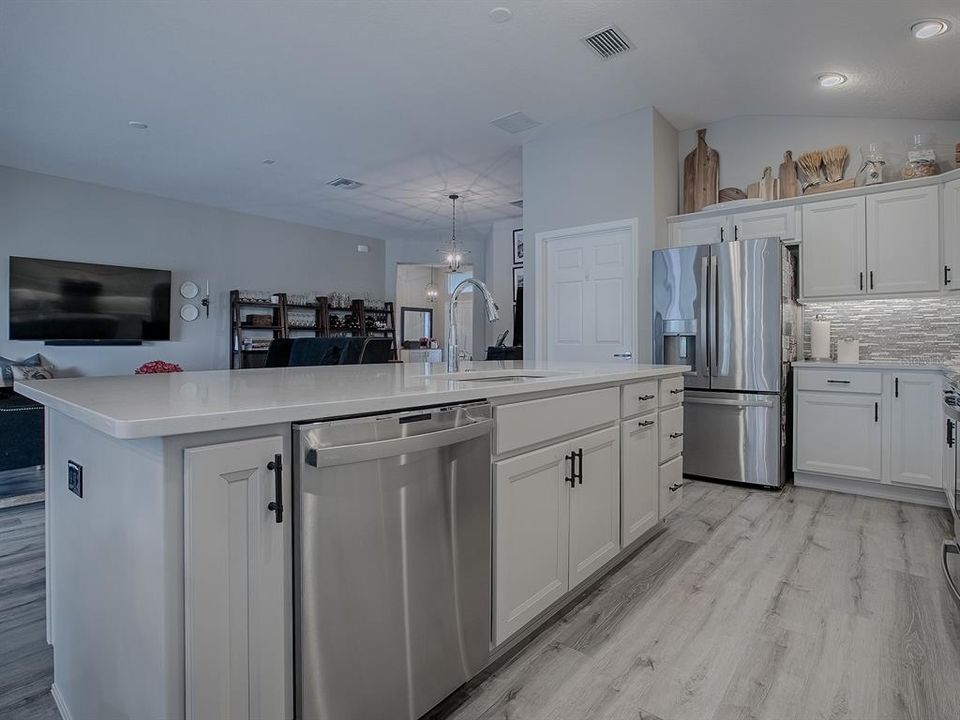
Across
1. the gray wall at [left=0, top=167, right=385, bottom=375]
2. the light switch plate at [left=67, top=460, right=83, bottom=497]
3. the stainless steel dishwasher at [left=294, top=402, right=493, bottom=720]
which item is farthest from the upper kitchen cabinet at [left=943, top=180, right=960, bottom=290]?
the gray wall at [left=0, top=167, right=385, bottom=375]

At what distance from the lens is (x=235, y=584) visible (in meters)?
0.94

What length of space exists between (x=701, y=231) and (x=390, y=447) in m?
3.98

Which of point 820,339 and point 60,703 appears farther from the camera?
point 820,339

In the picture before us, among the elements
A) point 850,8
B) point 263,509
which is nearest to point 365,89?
point 850,8

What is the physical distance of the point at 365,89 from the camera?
3.92 m

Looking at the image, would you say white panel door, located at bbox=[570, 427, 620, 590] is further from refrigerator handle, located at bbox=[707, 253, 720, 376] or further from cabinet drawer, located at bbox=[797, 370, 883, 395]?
cabinet drawer, located at bbox=[797, 370, 883, 395]

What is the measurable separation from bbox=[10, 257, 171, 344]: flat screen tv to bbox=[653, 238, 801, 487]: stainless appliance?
19.7 ft

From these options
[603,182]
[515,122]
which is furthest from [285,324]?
[603,182]

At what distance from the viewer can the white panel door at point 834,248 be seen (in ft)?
12.2

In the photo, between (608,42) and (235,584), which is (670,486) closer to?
(235,584)

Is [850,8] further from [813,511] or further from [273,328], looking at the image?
[273,328]

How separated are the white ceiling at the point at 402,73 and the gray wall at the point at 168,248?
0.58 meters

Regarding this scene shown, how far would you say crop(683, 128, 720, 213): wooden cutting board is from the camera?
4.49 m

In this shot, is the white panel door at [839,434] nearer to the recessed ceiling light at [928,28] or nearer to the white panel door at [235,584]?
the recessed ceiling light at [928,28]
